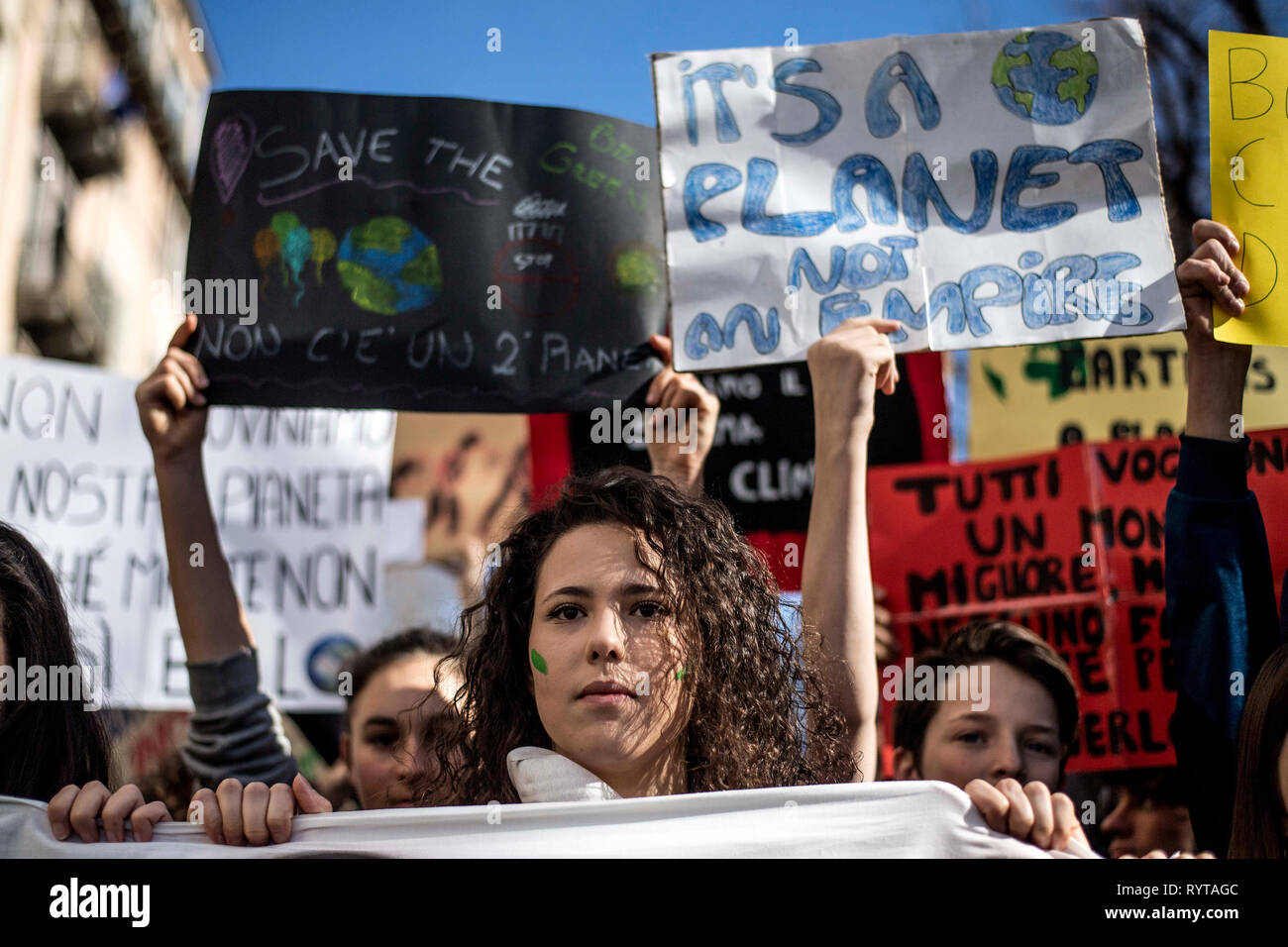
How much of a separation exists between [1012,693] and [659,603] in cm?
118

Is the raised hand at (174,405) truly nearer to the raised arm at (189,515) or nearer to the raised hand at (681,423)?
the raised arm at (189,515)

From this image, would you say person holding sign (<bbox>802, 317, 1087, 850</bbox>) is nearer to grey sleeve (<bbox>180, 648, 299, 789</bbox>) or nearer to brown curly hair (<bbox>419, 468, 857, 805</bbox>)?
brown curly hair (<bbox>419, 468, 857, 805</bbox>)

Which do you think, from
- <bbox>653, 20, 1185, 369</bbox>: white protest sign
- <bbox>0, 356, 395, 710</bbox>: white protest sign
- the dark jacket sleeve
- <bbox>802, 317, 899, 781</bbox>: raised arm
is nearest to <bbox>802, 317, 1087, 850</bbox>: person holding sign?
<bbox>802, 317, 899, 781</bbox>: raised arm

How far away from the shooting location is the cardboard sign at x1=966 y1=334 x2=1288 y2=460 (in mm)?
4477

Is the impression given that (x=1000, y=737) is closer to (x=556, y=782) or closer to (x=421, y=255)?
(x=556, y=782)

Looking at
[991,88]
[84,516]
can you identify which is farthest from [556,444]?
[991,88]

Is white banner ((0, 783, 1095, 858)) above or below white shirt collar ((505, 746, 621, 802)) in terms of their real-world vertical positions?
below

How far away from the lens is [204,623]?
257cm

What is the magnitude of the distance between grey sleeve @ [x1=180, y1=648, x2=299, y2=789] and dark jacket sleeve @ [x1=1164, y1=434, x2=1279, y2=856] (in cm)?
162

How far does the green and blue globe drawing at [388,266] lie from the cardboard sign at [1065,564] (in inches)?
61.2

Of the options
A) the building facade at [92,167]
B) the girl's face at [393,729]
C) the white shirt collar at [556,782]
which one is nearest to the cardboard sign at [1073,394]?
the girl's face at [393,729]
